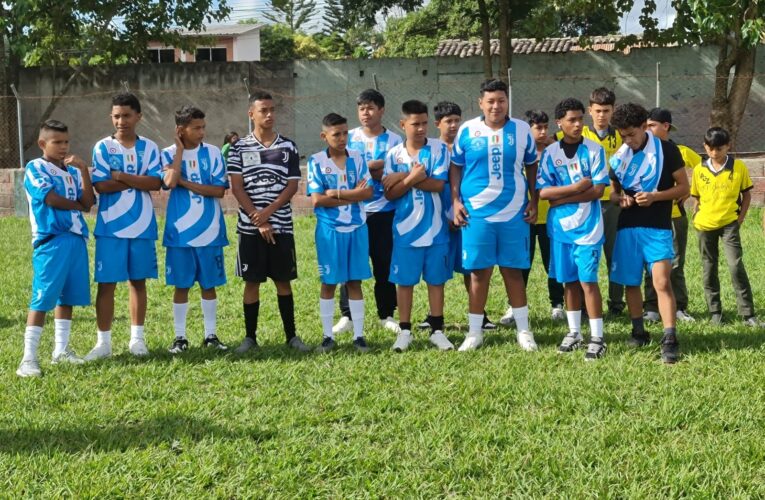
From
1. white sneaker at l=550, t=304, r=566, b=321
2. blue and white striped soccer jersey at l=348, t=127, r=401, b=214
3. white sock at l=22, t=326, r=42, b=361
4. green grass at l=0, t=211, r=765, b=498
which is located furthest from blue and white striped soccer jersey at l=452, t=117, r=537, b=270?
white sock at l=22, t=326, r=42, b=361

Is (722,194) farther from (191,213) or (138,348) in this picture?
(138,348)

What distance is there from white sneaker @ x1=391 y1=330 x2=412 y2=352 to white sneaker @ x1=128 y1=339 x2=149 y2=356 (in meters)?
1.85

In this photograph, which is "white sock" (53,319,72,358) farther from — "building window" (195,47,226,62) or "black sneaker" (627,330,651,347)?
"building window" (195,47,226,62)

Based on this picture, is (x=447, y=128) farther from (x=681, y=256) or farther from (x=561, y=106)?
(x=681, y=256)

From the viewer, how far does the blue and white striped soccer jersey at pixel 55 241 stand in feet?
20.3

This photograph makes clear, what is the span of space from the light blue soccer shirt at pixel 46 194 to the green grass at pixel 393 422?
975 millimetres

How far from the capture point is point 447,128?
7.32 metres

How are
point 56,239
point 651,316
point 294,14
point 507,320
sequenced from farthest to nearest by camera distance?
1. point 294,14
2. point 507,320
3. point 651,316
4. point 56,239

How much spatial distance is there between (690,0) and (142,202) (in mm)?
11069

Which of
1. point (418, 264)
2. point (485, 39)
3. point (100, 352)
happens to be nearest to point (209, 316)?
point (100, 352)

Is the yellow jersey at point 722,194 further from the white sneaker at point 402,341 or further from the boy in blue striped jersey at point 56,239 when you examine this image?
the boy in blue striped jersey at point 56,239

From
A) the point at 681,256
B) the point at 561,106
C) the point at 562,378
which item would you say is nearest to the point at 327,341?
the point at 562,378

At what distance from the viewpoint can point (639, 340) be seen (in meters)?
6.61

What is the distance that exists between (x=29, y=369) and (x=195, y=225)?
1.55 m
